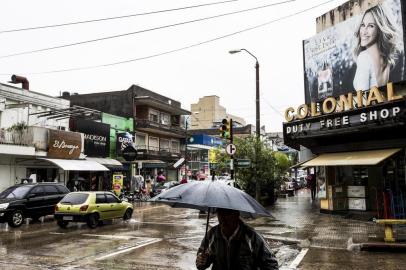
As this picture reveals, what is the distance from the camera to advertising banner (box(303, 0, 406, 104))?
727 inches

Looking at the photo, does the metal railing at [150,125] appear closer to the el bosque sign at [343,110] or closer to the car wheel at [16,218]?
the el bosque sign at [343,110]

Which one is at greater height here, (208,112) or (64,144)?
(208,112)

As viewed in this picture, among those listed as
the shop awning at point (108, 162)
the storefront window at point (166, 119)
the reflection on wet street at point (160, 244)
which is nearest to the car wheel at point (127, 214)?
the reflection on wet street at point (160, 244)

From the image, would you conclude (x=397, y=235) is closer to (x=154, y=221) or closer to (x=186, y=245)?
(x=186, y=245)

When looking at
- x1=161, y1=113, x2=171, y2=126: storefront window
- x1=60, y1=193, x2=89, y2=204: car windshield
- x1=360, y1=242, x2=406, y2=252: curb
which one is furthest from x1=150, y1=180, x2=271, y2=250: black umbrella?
x1=161, y1=113, x2=171, y2=126: storefront window

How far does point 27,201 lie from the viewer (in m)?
17.8

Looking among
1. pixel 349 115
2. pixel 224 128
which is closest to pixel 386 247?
pixel 349 115

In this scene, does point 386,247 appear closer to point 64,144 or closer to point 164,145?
point 64,144

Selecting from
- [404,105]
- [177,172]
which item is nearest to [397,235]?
[404,105]

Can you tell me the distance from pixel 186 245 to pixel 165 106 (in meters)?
36.7

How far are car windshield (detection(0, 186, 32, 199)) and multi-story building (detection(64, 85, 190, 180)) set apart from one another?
23222 mm

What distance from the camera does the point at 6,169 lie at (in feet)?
86.1

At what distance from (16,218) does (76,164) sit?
12.2m

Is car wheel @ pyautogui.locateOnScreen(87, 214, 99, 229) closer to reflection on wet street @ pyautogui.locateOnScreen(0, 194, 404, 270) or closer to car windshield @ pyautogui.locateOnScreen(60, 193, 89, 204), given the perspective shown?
reflection on wet street @ pyautogui.locateOnScreen(0, 194, 404, 270)
